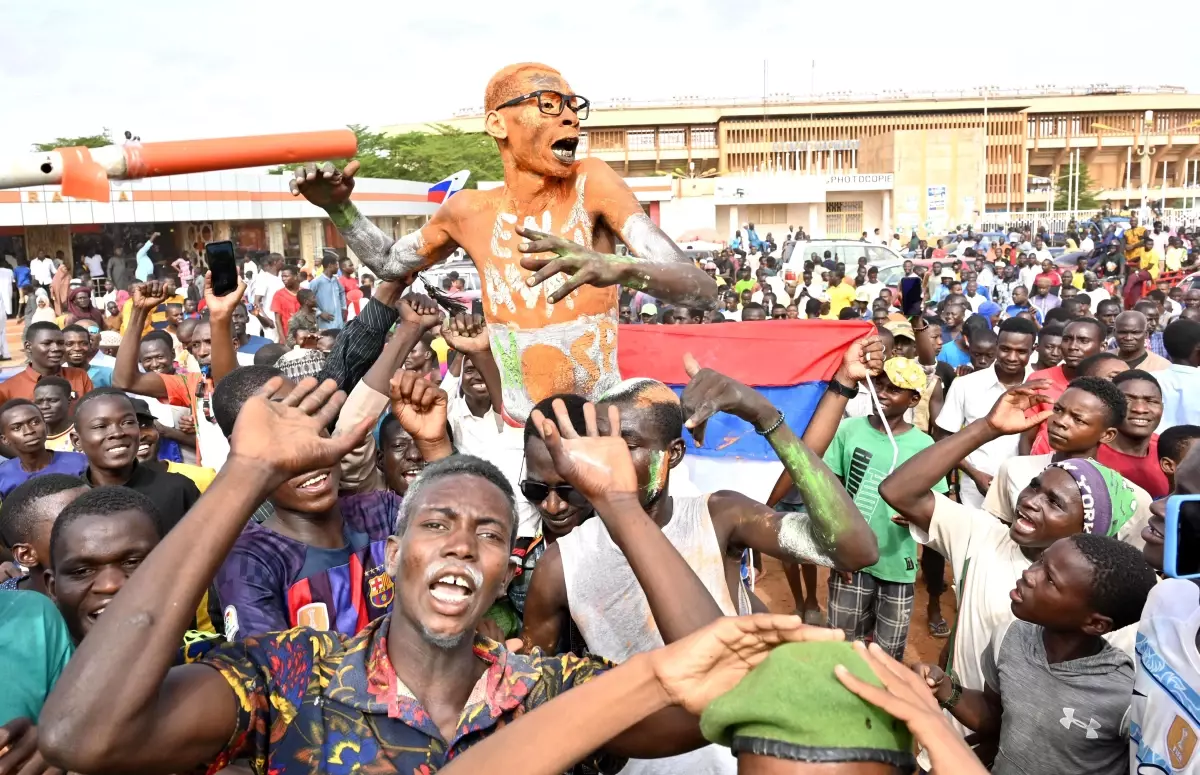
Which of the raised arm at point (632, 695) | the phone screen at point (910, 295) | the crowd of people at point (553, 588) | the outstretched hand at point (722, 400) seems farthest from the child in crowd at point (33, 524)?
the phone screen at point (910, 295)

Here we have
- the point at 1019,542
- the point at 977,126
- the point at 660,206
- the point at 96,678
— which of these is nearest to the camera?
the point at 96,678

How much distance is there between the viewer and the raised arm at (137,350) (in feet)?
18.1

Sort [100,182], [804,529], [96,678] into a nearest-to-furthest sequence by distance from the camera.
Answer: [96,678]
[100,182]
[804,529]

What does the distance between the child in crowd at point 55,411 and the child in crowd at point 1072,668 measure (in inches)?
188

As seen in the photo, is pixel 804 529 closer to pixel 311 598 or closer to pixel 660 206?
pixel 311 598

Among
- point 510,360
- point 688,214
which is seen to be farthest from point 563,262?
point 688,214

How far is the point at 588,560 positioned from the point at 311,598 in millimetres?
730

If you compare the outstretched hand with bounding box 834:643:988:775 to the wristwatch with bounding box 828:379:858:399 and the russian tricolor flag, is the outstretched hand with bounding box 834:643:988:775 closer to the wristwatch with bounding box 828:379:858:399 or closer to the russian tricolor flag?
the wristwatch with bounding box 828:379:858:399

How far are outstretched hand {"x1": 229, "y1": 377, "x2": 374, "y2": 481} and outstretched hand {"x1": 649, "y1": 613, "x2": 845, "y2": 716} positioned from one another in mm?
707

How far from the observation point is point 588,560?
256 centimetres

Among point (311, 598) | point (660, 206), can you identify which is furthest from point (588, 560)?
point (660, 206)

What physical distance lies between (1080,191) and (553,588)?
6040 cm

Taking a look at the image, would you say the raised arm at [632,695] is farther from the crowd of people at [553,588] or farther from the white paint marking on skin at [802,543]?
the white paint marking on skin at [802,543]

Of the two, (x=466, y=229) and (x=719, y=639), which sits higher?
(x=466, y=229)
